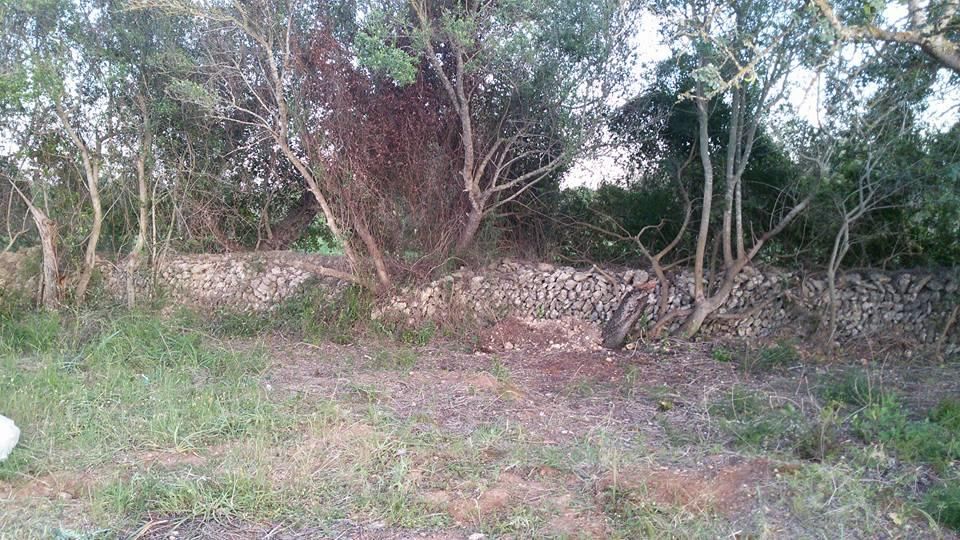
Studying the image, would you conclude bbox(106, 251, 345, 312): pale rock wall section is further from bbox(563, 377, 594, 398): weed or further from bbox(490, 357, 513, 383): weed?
bbox(563, 377, 594, 398): weed

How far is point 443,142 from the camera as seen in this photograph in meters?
9.05

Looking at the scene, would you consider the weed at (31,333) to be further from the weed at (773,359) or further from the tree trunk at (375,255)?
the weed at (773,359)

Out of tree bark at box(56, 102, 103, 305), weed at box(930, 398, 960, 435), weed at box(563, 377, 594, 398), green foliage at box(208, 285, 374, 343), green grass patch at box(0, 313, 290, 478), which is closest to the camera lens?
green grass patch at box(0, 313, 290, 478)

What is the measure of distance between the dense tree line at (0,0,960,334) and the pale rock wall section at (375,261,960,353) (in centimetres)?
26

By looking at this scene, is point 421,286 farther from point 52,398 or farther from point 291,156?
point 52,398

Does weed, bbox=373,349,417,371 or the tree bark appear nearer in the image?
weed, bbox=373,349,417,371

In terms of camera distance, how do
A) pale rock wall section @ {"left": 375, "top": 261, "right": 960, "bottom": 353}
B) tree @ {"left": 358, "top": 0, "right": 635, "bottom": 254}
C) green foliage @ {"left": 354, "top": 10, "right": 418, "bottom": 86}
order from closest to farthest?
green foliage @ {"left": 354, "top": 10, "right": 418, "bottom": 86}
tree @ {"left": 358, "top": 0, "right": 635, "bottom": 254}
pale rock wall section @ {"left": 375, "top": 261, "right": 960, "bottom": 353}

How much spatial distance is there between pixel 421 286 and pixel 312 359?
5.87 feet

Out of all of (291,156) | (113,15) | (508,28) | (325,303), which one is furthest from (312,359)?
(113,15)

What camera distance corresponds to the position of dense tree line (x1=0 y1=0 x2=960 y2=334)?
7281 millimetres

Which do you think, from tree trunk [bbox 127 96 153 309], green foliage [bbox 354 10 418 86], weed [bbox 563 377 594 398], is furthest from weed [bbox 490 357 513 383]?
tree trunk [bbox 127 96 153 309]

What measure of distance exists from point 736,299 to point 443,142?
3884 millimetres

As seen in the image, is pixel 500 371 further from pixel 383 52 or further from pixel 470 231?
pixel 383 52

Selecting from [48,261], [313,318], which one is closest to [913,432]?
[313,318]
